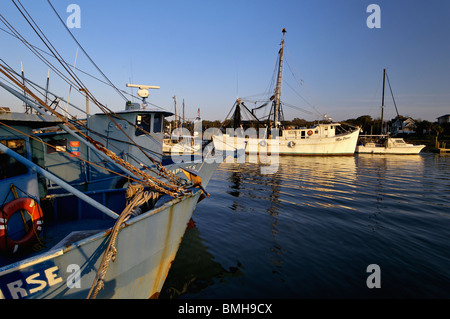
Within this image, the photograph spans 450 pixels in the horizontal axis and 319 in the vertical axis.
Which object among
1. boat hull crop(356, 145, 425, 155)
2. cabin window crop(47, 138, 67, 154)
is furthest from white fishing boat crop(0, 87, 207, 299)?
boat hull crop(356, 145, 425, 155)

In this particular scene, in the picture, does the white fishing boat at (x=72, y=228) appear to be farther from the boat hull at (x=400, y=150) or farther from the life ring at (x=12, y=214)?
the boat hull at (x=400, y=150)

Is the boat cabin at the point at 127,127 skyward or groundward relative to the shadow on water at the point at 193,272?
skyward

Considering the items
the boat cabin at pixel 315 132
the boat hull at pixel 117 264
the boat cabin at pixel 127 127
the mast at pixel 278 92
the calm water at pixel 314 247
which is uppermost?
the mast at pixel 278 92

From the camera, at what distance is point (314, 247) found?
6230mm

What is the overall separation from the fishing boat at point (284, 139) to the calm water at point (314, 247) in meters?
21.5

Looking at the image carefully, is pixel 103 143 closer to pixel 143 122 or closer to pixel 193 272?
pixel 143 122

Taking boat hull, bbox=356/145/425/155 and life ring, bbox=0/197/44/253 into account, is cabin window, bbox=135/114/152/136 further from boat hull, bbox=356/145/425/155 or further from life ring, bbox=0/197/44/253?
boat hull, bbox=356/145/425/155

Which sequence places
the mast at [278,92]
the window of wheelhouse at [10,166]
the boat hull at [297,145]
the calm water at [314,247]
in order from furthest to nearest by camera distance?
the mast at [278,92], the boat hull at [297,145], the calm water at [314,247], the window of wheelhouse at [10,166]

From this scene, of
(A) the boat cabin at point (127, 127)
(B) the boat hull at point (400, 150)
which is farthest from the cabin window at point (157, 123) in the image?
(B) the boat hull at point (400, 150)

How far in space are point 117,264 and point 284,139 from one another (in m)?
32.1

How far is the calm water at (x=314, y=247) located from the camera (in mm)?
4703

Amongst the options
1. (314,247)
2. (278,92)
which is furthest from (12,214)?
(278,92)

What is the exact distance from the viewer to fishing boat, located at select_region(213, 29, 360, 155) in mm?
32281
